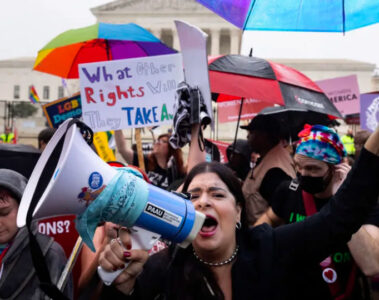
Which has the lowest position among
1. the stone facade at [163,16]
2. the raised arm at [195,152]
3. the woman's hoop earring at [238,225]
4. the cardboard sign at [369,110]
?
the stone facade at [163,16]

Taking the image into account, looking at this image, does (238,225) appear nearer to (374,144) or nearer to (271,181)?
(374,144)

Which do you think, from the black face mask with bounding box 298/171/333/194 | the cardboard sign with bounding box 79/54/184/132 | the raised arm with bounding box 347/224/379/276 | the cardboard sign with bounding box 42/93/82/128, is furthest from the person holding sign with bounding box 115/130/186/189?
the raised arm with bounding box 347/224/379/276

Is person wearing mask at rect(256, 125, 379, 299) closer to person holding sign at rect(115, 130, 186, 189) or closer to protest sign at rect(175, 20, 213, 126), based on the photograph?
protest sign at rect(175, 20, 213, 126)

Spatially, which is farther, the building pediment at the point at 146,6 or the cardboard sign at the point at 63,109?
the building pediment at the point at 146,6

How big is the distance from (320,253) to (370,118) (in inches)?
184

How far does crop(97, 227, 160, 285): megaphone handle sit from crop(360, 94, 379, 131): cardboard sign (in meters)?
4.98

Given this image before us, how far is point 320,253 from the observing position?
1.96 metres

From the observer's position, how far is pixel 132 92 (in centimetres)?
407

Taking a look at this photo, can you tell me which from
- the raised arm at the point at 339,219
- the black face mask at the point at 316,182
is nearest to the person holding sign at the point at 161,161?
the black face mask at the point at 316,182

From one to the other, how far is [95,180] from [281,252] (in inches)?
34.2

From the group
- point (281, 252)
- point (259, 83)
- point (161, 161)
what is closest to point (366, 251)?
point (281, 252)

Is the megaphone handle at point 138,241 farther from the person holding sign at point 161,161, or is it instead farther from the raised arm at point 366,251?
the person holding sign at point 161,161

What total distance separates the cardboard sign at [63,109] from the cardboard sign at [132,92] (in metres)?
1.90

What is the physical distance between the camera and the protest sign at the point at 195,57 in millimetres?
2865
